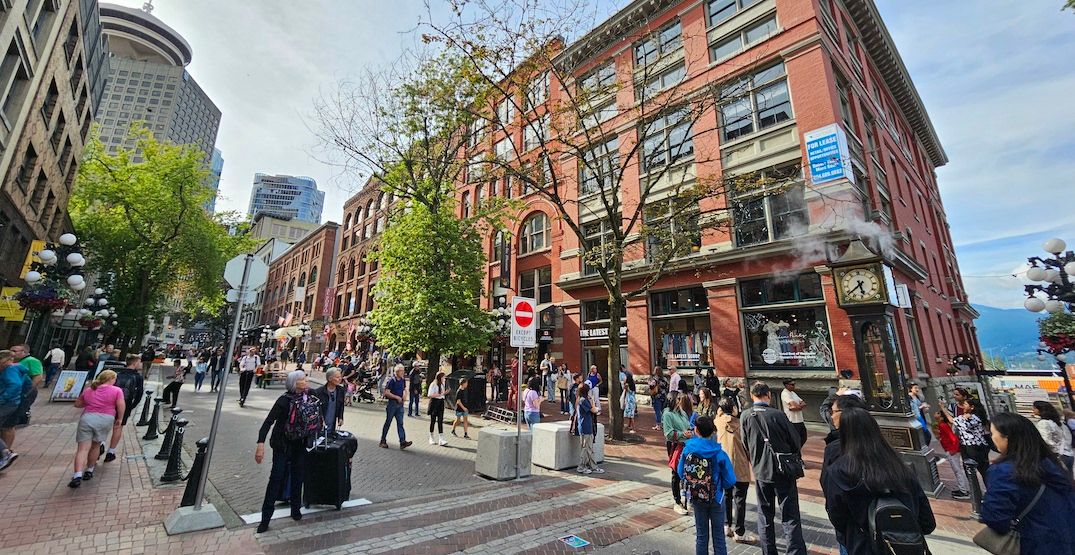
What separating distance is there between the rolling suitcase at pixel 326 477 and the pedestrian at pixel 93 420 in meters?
3.48

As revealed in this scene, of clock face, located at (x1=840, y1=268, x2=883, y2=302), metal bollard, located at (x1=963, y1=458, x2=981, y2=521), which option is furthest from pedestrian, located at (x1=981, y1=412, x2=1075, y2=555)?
clock face, located at (x1=840, y1=268, x2=883, y2=302)

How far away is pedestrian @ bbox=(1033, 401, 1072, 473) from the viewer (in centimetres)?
614

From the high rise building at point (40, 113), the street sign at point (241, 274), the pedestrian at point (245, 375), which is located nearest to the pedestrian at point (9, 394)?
the street sign at point (241, 274)

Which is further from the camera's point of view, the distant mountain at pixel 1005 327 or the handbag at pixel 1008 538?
the distant mountain at pixel 1005 327

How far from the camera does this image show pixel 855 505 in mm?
3180

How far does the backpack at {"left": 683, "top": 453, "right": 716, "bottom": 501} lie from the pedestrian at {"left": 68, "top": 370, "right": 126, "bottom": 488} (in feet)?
27.4

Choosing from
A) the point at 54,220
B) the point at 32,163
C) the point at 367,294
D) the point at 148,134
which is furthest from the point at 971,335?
the point at 148,134

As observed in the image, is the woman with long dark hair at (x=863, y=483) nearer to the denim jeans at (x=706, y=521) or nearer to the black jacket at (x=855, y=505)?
the black jacket at (x=855, y=505)

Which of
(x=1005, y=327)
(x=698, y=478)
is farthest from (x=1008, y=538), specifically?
(x=1005, y=327)

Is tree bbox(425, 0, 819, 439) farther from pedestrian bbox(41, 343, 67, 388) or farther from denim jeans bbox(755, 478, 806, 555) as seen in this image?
pedestrian bbox(41, 343, 67, 388)

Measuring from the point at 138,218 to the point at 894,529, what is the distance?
3526 centimetres

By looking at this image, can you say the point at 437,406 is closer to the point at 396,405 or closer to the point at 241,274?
the point at 396,405

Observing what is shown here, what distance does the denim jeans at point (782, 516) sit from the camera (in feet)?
14.6

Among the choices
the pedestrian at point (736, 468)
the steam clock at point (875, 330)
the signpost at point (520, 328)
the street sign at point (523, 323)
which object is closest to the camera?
the pedestrian at point (736, 468)
